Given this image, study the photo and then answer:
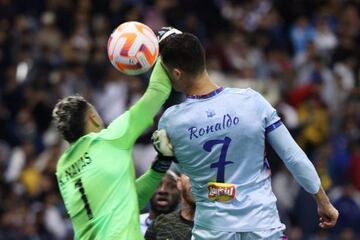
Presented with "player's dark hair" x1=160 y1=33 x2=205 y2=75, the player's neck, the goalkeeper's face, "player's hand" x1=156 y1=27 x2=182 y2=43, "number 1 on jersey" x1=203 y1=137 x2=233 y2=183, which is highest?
"player's hand" x1=156 y1=27 x2=182 y2=43

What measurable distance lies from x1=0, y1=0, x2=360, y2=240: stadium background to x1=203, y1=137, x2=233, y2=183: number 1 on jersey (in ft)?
23.8

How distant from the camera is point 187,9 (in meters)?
19.2

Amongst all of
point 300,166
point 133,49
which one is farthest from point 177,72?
point 300,166

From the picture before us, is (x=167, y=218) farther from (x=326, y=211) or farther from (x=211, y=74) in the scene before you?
(x=211, y=74)

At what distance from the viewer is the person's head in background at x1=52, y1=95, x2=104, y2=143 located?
7.03m

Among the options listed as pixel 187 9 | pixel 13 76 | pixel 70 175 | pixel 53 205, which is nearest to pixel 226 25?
pixel 187 9

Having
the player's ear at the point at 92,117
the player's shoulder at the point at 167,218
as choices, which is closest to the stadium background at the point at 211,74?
the player's shoulder at the point at 167,218

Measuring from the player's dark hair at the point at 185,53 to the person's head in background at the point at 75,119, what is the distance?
2.17ft

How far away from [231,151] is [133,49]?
1.00 meters

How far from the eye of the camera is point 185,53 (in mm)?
6758

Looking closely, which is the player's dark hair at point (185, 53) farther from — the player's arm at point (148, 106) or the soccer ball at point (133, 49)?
the soccer ball at point (133, 49)

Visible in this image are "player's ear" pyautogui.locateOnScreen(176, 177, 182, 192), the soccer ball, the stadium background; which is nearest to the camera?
the soccer ball

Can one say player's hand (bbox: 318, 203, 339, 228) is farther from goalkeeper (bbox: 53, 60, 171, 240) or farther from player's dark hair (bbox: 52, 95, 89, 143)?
player's dark hair (bbox: 52, 95, 89, 143)

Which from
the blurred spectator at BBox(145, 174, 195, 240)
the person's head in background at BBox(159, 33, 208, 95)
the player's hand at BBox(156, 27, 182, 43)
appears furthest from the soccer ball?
the blurred spectator at BBox(145, 174, 195, 240)
